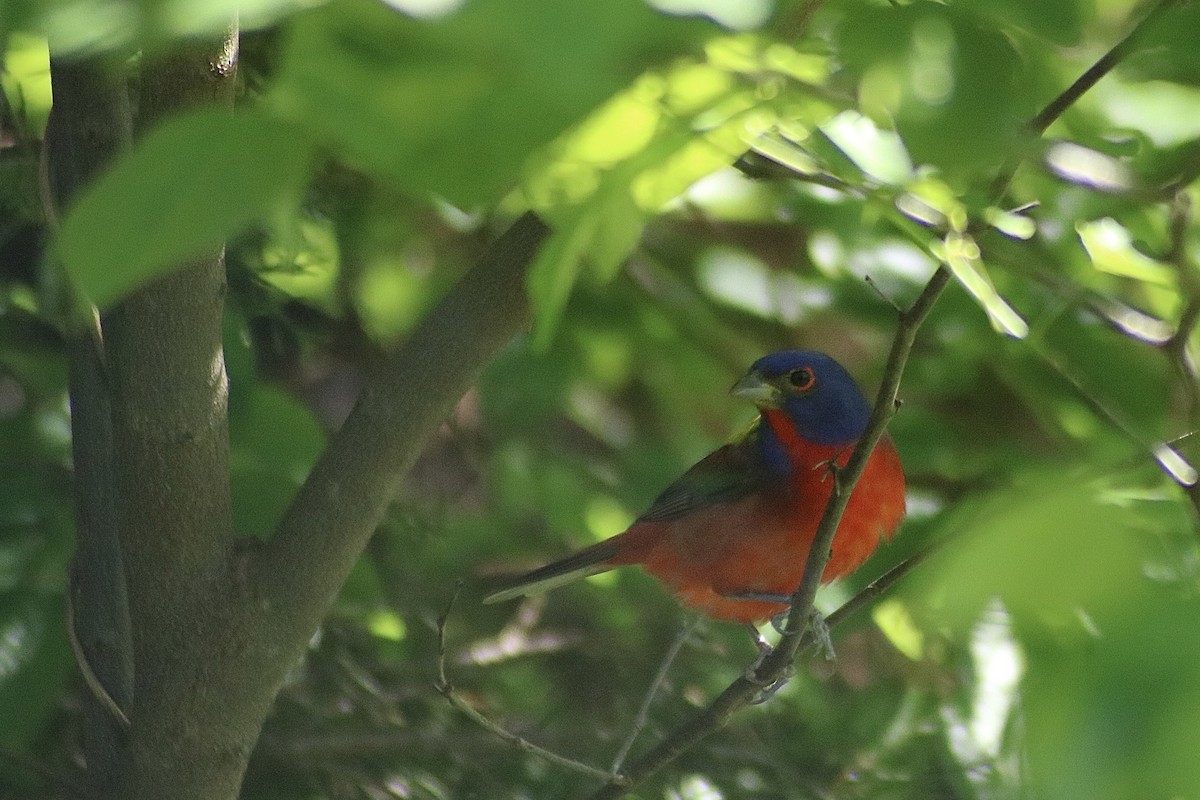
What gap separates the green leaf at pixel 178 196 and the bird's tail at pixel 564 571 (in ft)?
6.72

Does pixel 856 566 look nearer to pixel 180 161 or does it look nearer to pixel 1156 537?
pixel 1156 537

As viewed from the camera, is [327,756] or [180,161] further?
[327,756]

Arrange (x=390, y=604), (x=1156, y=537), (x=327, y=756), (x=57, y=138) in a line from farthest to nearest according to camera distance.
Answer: (x=390, y=604)
(x=327, y=756)
(x=57, y=138)
(x=1156, y=537)

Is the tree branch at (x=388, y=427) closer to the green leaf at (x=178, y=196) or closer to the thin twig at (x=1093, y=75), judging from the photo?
the thin twig at (x=1093, y=75)

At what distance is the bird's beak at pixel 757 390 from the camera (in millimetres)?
2932

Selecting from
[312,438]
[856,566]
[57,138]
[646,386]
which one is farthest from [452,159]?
[646,386]

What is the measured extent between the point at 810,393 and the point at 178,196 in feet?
8.14

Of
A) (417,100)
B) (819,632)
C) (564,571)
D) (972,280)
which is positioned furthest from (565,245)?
(564,571)

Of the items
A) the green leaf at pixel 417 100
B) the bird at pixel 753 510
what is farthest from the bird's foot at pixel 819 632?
the green leaf at pixel 417 100

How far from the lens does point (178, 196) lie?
68 cm

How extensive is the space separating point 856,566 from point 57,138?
150cm

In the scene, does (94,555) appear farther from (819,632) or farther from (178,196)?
(178,196)

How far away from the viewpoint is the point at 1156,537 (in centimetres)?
84

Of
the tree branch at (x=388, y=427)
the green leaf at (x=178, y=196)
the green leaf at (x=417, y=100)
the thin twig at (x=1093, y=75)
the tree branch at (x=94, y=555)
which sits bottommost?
the tree branch at (x=94, y=555)
